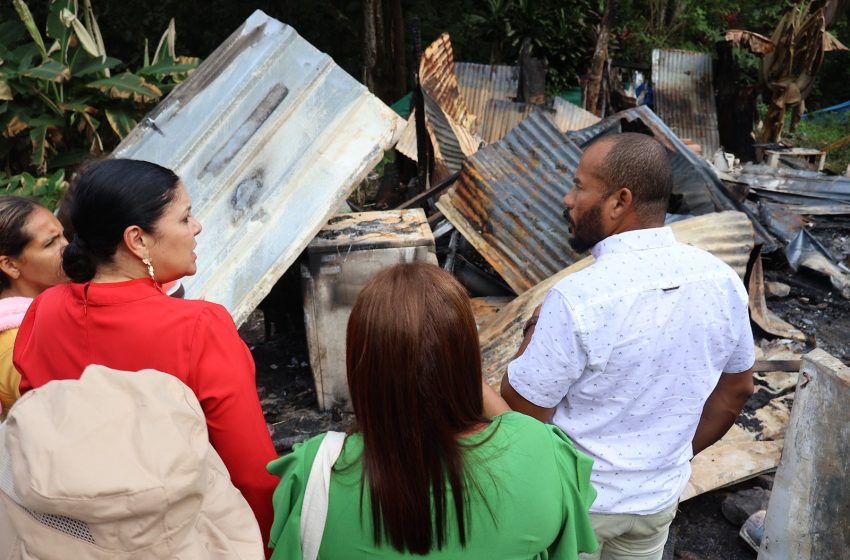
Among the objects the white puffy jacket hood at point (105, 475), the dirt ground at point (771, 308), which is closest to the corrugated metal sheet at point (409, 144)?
the dirt ground at point (771, 308)

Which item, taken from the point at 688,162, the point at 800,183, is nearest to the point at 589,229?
the point at 688,162

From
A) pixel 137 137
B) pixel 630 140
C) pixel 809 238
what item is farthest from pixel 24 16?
pixel 809 238

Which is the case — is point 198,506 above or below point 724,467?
above

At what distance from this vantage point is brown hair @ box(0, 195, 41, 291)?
205 cm

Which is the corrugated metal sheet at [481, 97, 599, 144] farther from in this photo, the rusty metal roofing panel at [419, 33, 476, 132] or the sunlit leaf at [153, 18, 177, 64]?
the sunlit leaf at [153, 18, 177, 64]

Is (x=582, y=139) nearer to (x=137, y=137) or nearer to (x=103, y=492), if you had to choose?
(x=137, y=137)

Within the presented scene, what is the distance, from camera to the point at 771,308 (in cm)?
507

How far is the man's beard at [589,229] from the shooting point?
1.85 meters

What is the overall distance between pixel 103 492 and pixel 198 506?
0.17 meters

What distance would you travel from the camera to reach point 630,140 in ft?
6.03

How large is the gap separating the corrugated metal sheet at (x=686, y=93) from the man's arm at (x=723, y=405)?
28.9 ft

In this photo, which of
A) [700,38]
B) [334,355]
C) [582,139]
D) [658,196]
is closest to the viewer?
[658,196]

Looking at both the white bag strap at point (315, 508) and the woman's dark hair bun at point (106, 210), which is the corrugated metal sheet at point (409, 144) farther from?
the white bag strap at point (315, 508)

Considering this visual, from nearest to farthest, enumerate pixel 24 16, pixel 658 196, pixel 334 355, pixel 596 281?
pixel 596 281, pixel 658 196, pixel 334 355, pixel 24 16
